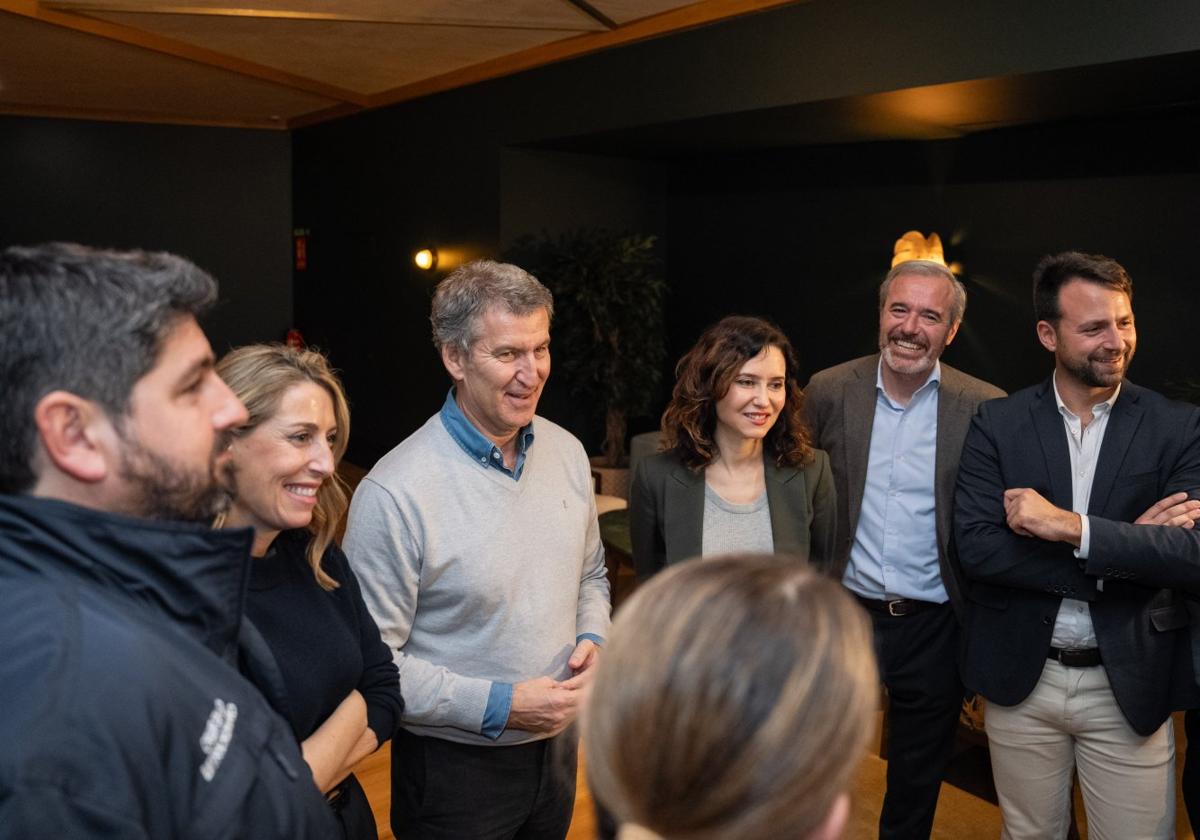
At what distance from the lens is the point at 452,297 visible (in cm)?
207

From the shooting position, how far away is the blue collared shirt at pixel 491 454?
187 cm

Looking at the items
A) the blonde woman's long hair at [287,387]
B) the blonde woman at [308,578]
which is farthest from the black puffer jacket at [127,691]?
the blonde woman's long hair at [287,387]

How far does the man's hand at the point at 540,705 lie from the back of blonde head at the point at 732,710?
41.9 inches

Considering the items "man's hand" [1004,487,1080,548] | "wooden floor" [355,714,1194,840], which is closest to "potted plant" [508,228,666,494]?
"wooden floor" [355,714,1194,840]

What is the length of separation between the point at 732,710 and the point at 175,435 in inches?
26.4

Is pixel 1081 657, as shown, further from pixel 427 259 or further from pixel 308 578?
pixel 427 259

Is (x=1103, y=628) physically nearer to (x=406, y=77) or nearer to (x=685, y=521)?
(x=685, y=521)

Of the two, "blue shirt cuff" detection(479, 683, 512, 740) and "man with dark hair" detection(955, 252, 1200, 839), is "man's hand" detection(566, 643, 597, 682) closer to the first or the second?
"blue shirt cuff" detection(479, 683, 512, 740)

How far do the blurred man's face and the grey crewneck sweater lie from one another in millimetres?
771

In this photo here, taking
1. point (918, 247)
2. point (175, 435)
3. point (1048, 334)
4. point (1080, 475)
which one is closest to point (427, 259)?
point (918, 247)

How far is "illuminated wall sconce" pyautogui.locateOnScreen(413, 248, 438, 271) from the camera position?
8281 millimetres

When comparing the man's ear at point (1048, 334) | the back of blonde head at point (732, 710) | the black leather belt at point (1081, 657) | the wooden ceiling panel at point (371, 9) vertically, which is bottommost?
the black leather belt at point (1081, 657)

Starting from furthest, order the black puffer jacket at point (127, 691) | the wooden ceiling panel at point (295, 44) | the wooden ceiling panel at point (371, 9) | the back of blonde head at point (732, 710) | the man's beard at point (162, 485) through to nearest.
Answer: the wooden ceiling panel at point (295, 44), the wooden ceiling panel at point (371, 9), the man's beard at point (162, 485), the black puffer jacket at point (127, 691), the back of blonde head at point (732, 710)

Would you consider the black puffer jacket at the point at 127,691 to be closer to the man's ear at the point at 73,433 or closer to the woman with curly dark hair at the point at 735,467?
the man's ear at the point at 73,433
